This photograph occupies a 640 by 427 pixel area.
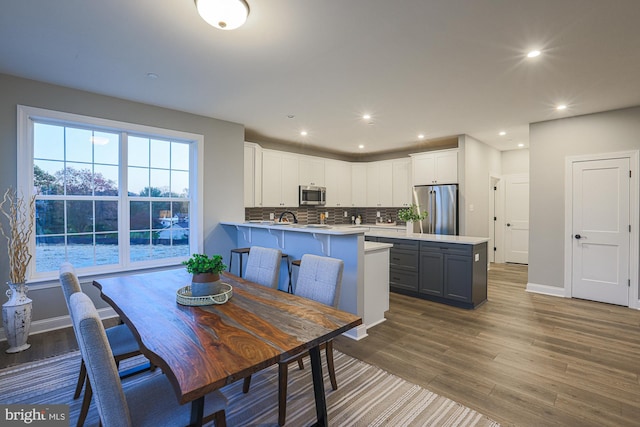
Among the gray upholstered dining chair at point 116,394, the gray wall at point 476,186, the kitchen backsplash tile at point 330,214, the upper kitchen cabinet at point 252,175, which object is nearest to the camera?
the gray upholstered dining chair at point 116,394

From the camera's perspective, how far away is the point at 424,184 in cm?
605

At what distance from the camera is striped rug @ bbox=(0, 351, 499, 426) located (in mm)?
1897

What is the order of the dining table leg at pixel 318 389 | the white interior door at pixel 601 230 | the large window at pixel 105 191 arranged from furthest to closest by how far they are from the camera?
the white interior door at pixel 601 230, the large window at pixel 105 191, the dining table leg at pixel 318 389

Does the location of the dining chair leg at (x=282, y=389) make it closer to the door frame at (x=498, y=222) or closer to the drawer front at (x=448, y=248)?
the drawer front at (x=448, y=248)

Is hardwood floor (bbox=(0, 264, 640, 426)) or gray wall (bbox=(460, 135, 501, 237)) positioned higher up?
gray wall (bbox=(460, 135, 501, 237))

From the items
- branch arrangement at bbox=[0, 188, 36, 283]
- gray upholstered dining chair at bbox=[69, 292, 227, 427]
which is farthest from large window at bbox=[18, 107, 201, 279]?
gray upholstered dining chair at bbox=[69, 292, 227, 427]

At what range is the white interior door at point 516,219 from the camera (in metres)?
6.75

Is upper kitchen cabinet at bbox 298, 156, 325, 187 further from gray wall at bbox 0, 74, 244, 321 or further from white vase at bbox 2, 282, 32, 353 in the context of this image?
white vase at bbox 2, 282, 32, 353

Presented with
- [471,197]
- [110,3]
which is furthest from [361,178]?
[110,3]

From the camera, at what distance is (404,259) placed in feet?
14.8

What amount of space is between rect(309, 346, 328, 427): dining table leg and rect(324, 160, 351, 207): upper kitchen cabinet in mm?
5315

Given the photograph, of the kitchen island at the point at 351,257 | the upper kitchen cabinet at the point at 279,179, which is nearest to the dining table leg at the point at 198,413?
the kitchen island at the point at 351,257

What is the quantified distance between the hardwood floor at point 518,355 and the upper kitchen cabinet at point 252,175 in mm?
2868

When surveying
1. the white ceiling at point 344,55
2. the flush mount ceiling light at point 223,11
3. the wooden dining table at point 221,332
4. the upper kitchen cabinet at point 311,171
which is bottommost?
the wooden dining table at point 221,332
